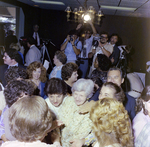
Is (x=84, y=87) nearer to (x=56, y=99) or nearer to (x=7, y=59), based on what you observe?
(x=56, y=99)

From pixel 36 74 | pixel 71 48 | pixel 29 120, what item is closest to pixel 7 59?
pixel 36 74

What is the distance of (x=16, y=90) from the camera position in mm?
1576

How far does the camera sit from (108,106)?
1.11 meters

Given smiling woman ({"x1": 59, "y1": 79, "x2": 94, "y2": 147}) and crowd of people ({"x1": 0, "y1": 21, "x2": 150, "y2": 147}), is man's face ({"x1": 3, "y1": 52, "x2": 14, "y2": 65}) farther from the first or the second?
smiling woman ({"x1": 59, "y1": 79, "x2": 94, "y2": 147})

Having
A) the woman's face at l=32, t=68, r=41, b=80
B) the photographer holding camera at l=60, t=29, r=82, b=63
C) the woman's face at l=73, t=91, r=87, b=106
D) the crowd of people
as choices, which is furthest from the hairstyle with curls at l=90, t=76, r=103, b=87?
the photographer holding camera at l=60, t=29, r=82, b=63

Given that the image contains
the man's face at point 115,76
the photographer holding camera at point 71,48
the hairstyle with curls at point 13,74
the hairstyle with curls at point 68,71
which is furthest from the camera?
the photographer holding camera at point 71,48

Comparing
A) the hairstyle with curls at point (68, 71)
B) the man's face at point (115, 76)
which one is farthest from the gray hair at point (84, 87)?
the hairstyle with curls at point (68, 71)

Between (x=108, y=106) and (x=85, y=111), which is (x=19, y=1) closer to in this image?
(x=85, y=111)

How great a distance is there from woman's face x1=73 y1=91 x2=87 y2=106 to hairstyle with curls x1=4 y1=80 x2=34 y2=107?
51cm

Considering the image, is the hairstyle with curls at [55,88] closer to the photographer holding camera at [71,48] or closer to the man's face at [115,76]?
the man's face at [115,76]

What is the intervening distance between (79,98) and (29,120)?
97 cm

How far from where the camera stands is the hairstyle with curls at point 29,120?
982 mm

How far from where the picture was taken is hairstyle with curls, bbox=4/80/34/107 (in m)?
1.54

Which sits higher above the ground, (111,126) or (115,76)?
(115,76)
